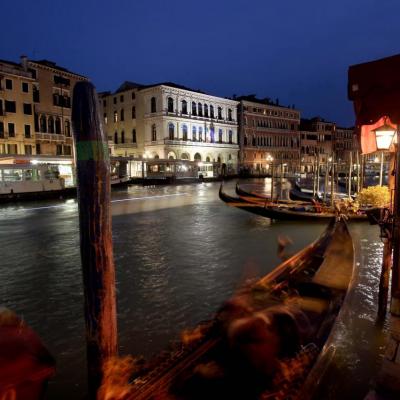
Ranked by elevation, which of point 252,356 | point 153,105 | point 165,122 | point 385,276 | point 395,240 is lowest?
point 252,356

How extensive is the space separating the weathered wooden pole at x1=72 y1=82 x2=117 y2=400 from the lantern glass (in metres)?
3.44

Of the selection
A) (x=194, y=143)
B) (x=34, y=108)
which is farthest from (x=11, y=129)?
(x=194, y=143)

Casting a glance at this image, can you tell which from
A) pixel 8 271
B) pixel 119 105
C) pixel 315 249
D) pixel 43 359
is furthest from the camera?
pixel 119 105

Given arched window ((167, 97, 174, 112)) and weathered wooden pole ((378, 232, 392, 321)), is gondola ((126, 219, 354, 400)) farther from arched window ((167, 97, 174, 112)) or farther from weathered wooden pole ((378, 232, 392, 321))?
arched window ((167, 97, 174, 112))

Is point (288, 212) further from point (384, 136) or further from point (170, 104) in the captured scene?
point (170, 104)

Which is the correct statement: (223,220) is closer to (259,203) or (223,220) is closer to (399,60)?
(259,203)

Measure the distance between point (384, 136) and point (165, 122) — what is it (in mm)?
30890

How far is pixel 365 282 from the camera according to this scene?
538 centimetres

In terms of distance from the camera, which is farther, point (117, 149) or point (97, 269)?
point (117, 149)

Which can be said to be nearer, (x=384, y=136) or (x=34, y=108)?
(x=384, y=136)

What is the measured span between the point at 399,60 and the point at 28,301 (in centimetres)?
495

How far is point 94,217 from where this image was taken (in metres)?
2.24

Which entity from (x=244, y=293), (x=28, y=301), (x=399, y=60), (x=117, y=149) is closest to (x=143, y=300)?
(x=28, y=301)

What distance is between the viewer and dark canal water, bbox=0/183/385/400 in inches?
135
